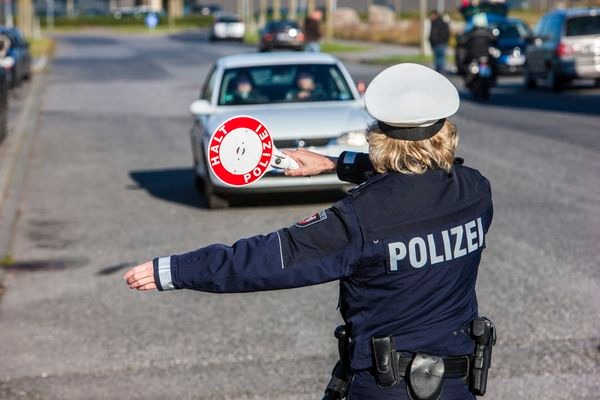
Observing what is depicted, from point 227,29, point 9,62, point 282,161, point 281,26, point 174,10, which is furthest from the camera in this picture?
point 174,10

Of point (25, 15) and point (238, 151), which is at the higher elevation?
point (238, 151)

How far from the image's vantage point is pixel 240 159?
3391mm

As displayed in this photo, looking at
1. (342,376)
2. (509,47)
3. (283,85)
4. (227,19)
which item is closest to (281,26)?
(227,19)

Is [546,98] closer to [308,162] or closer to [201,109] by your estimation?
[201,109]

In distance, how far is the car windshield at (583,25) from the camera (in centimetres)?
2509

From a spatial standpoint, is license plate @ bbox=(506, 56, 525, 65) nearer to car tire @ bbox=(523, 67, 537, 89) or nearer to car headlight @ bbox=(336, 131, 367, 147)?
car tire @ bbox=(523, 67, 537, 89)

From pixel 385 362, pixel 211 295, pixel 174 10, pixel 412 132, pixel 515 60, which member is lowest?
pixel 174 10

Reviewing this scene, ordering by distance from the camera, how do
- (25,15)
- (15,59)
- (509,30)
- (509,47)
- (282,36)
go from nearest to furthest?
(15,59)
(509,47)
(509,30)
(282,36)
(25,15)

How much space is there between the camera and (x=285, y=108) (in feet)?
38.8

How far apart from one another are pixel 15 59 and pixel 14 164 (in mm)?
15510

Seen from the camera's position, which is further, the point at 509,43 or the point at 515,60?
the point at 515,60

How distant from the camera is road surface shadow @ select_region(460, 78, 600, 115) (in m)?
22.0

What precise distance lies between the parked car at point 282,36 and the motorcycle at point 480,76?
23189mm

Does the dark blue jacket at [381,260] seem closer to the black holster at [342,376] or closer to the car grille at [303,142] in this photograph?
the black holster at [342,376]
